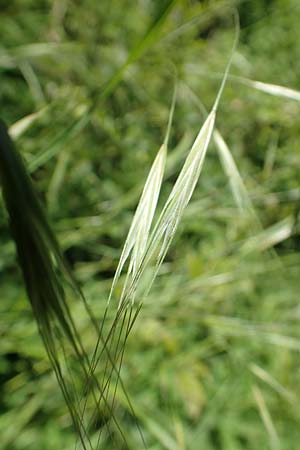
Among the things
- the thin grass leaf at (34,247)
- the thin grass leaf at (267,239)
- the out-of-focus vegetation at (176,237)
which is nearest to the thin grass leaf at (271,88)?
the out-of-focus vegetation at (176,237)

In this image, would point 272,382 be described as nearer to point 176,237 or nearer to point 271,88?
point 176,237

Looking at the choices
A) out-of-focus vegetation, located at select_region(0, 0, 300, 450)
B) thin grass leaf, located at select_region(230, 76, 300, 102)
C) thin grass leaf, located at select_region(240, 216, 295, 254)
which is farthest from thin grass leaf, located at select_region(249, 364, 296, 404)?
thin grass leaf, located at select_region(230, 76, 300, 102)

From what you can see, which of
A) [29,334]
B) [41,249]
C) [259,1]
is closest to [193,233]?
[29,334]

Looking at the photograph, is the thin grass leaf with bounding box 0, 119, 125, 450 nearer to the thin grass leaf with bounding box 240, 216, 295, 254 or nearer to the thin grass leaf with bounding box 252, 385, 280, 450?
the thin grass leaf with bounding box 252, 385, 280, 450

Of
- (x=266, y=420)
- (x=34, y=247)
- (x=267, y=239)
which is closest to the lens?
(x=34, y=247)

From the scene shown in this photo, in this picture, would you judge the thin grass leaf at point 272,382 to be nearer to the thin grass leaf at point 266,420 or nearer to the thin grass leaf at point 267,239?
the thin grass leaf at point 266,420

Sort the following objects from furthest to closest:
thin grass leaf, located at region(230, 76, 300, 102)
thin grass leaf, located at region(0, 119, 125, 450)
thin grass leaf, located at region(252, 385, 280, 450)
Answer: thin grass leaf, located at region(252, 385, 280, 450) < thin grass leaf, located at region(230, 76, 300, 102) < thin grass leaf, located at region(0, 119, 125, 450)

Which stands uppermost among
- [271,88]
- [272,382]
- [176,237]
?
[271,88]

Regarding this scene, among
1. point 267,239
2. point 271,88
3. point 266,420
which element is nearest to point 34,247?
point 271,88
